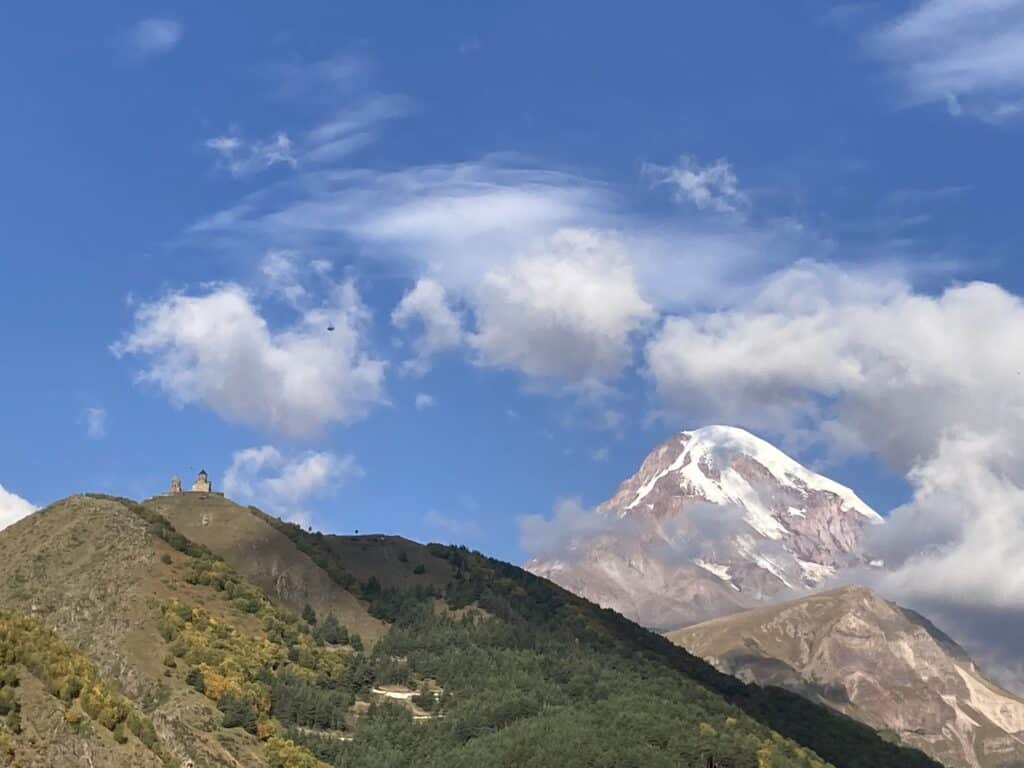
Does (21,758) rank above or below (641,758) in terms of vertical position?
below

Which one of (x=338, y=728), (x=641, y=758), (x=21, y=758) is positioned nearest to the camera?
(x=21, y=758)

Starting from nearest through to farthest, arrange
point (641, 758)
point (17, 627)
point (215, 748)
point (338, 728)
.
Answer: point (17, 627), point (215, 748), point (641, 758), point (338, 728)

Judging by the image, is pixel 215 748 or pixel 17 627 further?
pixel 215 748

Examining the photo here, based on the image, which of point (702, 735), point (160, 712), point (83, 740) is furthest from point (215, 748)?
point (702, 735)

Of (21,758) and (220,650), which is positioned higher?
(220,650)

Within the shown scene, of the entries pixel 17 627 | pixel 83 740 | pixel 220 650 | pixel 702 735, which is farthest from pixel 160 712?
pixel 702 735

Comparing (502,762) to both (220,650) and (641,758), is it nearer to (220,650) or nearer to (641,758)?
(641,758)

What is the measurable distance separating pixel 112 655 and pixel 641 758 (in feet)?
239

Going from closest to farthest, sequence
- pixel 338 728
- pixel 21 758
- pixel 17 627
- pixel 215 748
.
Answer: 1. pixel 21 758
2. pixel 17 627
3. pixel 215 748
4. pixel 338 728

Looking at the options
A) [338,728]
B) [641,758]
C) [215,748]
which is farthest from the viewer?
[338,728]

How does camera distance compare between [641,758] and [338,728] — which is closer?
[641,758]

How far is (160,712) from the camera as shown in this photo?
558 ft

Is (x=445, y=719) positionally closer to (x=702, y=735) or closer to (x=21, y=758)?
(x=702, y=735)

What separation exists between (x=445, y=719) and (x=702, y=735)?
123 feet
